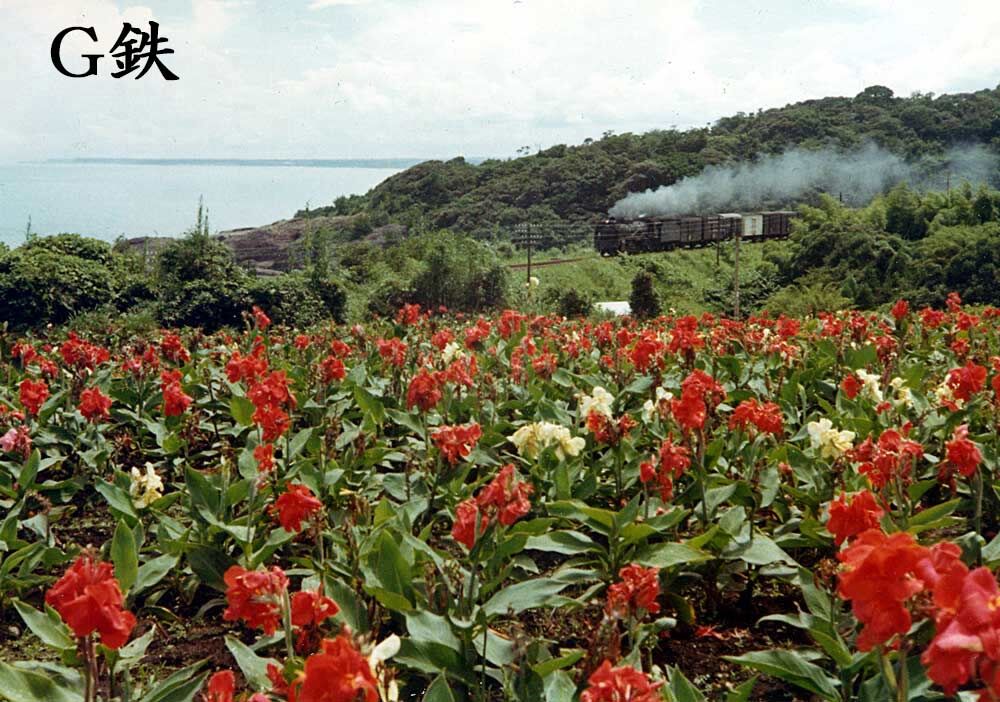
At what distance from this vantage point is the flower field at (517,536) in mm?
1606

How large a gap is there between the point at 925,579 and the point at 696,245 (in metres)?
33.7

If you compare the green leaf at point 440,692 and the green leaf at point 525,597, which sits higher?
the green leaf at point 440,692

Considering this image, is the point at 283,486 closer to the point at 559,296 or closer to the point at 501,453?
the point at 501,453

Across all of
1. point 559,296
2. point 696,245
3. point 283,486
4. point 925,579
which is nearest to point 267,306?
point 559,296

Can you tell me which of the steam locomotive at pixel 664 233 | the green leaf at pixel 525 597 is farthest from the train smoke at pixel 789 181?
the green leaf at pixel 525 597

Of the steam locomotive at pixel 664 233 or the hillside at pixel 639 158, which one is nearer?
the steam locomotive at pixel 664 233

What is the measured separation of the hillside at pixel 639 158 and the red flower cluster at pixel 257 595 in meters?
48.1

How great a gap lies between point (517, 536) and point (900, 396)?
219 centimetres

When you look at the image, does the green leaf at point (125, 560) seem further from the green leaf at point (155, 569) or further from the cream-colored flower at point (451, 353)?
the cream-colored flower at point (451, 353)

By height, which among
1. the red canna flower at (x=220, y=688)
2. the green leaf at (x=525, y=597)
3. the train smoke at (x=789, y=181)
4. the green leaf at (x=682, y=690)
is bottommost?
the green leaf at (x=525, y=597)

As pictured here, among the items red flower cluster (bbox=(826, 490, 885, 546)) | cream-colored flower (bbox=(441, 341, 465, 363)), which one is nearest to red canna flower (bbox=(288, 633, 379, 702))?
red flower cluster (bbox=(826, 490, 885, 546))

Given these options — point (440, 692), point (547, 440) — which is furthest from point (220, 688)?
point (547, 440)

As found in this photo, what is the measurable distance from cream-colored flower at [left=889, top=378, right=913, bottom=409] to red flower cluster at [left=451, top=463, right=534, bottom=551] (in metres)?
2.12

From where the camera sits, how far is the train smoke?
4703cm
